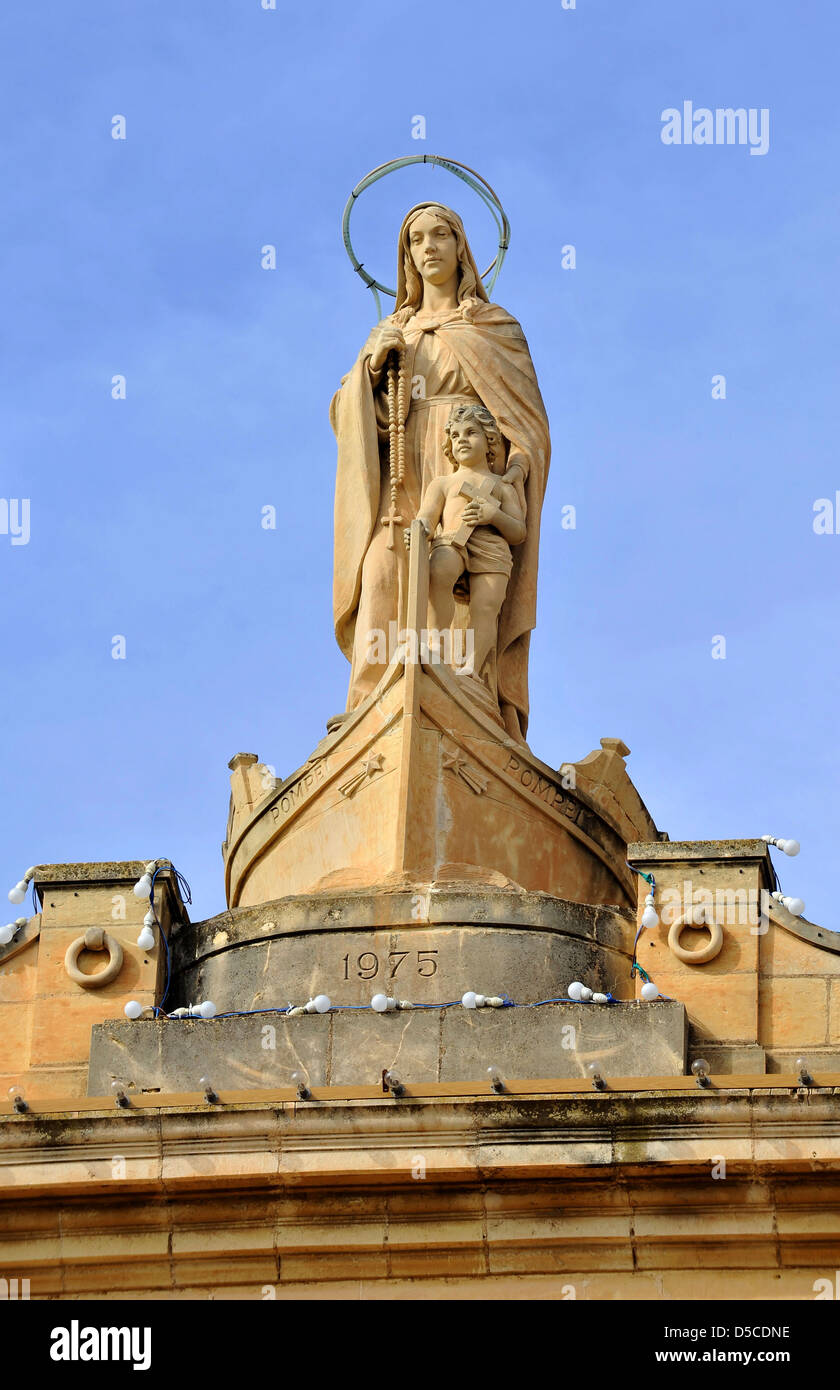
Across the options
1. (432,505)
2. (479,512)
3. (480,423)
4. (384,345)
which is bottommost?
(479,512)

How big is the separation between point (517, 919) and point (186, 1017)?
8.09 feet

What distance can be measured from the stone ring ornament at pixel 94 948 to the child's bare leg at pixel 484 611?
422 centimetres

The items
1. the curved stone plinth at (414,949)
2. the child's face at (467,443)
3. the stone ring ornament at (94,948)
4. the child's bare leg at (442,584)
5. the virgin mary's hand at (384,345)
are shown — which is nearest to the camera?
the curved stone plinth at (414,949)

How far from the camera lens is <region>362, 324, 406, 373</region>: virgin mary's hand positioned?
27016 millimetres

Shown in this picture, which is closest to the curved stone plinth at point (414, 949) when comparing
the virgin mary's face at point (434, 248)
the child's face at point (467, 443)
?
the child's face at point (467, 443)

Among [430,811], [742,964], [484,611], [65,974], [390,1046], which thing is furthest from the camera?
[484,611]

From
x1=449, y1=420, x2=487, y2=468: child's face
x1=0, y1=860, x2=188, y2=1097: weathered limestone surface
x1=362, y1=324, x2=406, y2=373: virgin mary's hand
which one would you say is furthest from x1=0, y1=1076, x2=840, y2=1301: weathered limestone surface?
x1=362, y1=324, x2=406, y2=373: virgin mary's hand

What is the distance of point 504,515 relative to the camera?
25.9 m

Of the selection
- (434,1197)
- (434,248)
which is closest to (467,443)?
(434,248)

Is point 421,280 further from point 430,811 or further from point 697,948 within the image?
point 697,948

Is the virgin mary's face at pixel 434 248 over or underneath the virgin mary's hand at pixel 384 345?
over

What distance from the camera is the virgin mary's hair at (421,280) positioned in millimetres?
27922

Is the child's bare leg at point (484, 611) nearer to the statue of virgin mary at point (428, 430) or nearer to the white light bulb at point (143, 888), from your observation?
the statue of virgin mary at point (428, 430)

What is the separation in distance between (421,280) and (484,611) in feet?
12.9
